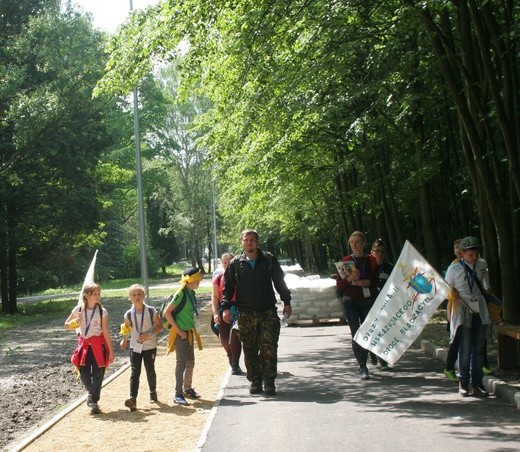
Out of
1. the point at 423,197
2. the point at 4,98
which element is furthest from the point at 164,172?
the point at 423,197

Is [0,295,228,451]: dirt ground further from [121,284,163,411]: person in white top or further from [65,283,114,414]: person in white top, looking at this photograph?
[121,284,163,411]: person in white top

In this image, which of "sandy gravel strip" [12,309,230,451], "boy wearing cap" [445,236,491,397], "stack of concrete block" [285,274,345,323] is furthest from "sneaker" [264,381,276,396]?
"stack of concrete block" [285,274,345,323]

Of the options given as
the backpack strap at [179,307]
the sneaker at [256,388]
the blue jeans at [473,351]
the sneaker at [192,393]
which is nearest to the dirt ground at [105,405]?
the sneaker at [192,393]

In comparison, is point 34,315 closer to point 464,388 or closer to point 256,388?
point 256,388

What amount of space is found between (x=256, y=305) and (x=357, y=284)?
2.03 m

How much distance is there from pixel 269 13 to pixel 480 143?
371 cm

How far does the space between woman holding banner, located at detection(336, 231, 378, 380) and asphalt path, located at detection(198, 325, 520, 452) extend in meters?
0.87

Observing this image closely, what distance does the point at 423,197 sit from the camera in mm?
22141

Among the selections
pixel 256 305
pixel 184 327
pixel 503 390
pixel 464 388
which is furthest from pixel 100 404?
pixel 503 390

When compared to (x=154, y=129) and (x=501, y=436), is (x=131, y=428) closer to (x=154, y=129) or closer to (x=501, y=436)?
(x=501, y=436)

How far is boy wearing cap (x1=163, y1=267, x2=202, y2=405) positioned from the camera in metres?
11.1

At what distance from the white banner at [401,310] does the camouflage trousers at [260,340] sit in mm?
1503

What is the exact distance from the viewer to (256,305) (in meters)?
11.1

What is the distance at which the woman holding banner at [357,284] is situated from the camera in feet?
41.1
